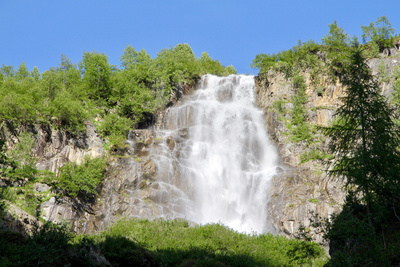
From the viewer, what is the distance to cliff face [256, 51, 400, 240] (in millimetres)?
27875

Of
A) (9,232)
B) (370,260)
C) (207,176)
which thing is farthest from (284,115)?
(9,232)

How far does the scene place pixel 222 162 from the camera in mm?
36156

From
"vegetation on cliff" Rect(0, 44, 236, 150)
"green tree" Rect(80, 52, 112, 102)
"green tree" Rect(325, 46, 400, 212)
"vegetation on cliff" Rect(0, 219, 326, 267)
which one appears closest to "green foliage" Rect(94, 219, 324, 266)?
"vegetation on cliff" Rect(0, 219, 326, 267)

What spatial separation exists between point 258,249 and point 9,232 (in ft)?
46.5

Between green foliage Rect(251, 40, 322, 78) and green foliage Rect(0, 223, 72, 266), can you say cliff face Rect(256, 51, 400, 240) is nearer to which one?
green foliage Rect(251, 40, 322, 78)

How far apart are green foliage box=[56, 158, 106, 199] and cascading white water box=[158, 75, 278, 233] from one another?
656cm

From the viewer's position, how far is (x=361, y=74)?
17484 millimetres

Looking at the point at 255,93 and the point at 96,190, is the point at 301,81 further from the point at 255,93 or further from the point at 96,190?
the point at 96,190

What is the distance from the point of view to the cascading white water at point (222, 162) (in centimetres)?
3103

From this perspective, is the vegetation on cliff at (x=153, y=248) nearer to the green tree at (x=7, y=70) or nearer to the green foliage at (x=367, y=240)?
the green foliage at (x=367, y=240)

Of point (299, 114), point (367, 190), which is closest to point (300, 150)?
point (299, 114)

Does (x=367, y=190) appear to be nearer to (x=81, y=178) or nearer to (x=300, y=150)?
(x=300, y=150)

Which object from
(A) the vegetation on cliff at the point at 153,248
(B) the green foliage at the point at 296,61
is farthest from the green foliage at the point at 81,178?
(B) the green foliage at the point at 296,61

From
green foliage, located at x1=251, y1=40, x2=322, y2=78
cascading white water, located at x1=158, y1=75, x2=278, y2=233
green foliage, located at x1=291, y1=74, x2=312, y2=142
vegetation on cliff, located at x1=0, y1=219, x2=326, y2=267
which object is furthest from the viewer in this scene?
green foliage, located at x1=251, y1=40, x2=322, y2=78
